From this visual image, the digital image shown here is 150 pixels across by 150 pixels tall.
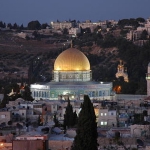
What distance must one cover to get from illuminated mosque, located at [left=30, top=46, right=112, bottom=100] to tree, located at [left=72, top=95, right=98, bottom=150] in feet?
77.3

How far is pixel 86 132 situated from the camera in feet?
113

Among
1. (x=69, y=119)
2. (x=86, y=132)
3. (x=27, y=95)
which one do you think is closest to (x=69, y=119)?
(x=69, y=119)

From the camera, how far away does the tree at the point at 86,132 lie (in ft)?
111

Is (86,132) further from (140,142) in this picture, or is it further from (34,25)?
(34,25)

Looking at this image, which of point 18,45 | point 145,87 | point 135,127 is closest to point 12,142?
point 135,127

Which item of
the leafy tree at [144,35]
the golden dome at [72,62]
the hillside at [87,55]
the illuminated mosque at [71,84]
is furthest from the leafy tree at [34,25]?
the golden dome at [72,62]

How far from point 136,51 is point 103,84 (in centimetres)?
3050

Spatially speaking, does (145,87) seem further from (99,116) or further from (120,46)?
(120,46)

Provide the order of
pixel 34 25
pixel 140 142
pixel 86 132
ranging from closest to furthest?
1. pixel 86 132
2. pixel 140 142
3. pixel 34 25

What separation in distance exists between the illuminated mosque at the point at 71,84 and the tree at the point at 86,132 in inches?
928

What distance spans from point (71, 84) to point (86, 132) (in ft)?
87.9

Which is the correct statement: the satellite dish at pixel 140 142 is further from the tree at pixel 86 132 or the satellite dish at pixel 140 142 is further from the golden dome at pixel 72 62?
the golden dome at pixel 72 62

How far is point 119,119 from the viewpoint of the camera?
158 ft

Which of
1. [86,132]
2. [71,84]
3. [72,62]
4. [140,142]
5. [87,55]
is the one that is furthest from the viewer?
[87,55]
